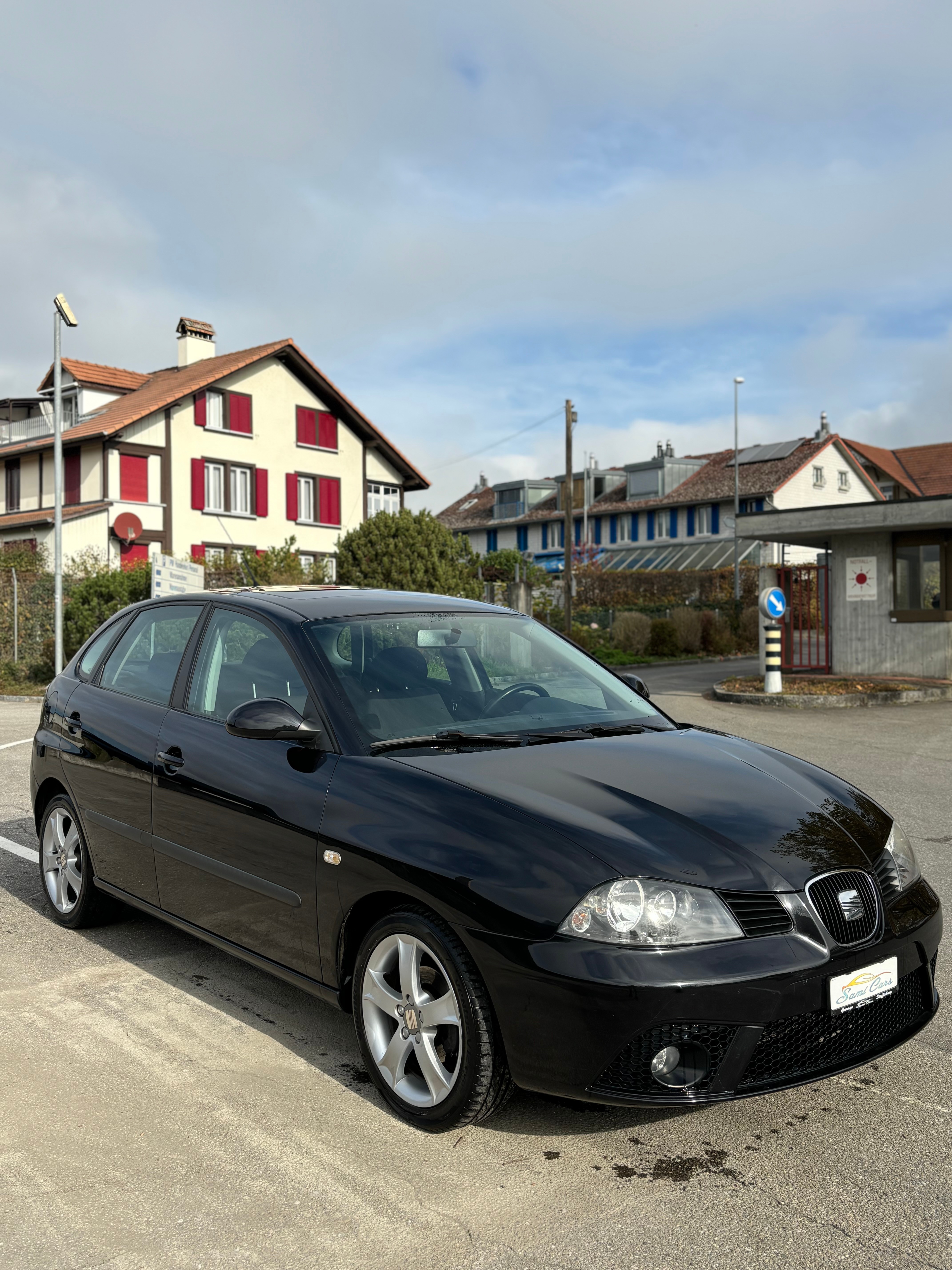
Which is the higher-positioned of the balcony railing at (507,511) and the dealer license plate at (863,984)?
the balcony railing at (507,511)

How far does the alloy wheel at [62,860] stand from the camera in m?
5.43

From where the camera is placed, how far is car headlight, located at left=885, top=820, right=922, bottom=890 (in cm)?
357

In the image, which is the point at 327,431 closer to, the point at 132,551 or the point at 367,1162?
the point at 132,551

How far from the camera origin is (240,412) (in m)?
38.4

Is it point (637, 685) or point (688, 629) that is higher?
Result: point (688, 629)

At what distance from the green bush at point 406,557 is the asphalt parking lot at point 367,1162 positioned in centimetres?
2037

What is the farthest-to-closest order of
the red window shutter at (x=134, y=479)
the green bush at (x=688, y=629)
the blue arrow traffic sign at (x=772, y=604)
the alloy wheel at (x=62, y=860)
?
the red window shutter at (x=134, y=479) < the green bush at (x=688, y=629) < the blue arrow traffic sign at (x=772, y=604) < the alloy wheel at (x=62, y=860)

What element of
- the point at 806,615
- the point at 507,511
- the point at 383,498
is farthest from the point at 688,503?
the point at 806,615

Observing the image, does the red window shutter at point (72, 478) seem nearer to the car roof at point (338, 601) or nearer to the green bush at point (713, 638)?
the green bush at point (713, 638)

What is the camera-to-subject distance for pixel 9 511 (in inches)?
1567

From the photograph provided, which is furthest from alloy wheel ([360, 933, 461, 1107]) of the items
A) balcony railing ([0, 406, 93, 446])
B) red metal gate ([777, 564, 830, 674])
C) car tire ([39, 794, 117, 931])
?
balcony railing ([0, 406, 93, 446])

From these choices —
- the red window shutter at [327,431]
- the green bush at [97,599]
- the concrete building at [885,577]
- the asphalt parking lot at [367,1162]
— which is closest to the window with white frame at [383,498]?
the red window shutter at [327,431]

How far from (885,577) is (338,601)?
1711cm

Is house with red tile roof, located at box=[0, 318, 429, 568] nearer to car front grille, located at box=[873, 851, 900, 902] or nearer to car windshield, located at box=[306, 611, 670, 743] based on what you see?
car windshield, located at box=[306, 611, 670, 743]
